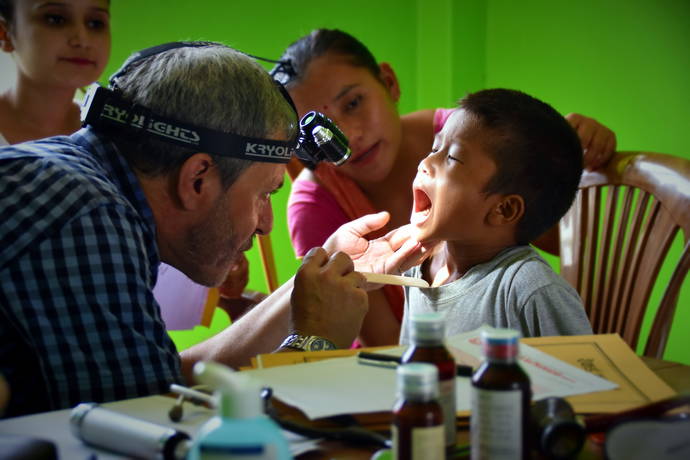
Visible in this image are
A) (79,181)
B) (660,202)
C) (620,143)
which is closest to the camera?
(79,181)

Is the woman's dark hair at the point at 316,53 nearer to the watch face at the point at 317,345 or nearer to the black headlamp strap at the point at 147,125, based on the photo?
the black headlamp strap at the point at 147,125

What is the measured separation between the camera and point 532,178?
147cm

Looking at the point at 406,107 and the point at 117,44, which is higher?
the point at 117,44

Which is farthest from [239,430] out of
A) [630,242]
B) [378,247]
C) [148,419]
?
[630,242]

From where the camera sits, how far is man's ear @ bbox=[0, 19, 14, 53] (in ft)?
7.72

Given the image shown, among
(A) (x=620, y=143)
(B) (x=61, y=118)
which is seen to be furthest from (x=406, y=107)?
(B) (x=61, y=118)

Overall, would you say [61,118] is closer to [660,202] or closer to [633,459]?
[660,202]

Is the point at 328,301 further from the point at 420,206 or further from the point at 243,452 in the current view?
the point at 243,452

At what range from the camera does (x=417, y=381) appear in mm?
527

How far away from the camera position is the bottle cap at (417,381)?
0.53 metres

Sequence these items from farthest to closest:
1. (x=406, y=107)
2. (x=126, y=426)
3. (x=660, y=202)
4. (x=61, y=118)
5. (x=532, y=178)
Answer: (x=406, y=107), (x=61, y=118), (x=660, y=202), (x=532, y=178), (x=126, y=426)

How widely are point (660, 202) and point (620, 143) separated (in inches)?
48.1

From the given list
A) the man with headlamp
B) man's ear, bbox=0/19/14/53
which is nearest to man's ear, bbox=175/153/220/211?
the man with headlamp

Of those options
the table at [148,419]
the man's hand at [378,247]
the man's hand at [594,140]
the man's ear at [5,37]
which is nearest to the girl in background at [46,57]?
the man's ear at [5,37]
